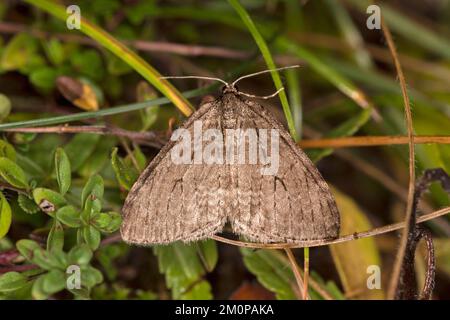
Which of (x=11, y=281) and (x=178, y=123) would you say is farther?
(x=178, y=123)

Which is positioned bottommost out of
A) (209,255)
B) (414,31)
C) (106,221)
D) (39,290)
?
(39,290)

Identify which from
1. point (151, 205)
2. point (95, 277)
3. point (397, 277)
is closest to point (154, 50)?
point (151, 205)

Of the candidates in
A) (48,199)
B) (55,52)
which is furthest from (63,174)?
(55,52)

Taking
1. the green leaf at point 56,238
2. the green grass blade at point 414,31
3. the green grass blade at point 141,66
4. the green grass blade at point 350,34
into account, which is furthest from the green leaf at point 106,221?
the green grass blade at point 414,31

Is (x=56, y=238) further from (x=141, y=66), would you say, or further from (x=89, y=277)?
(x=141, y=66)

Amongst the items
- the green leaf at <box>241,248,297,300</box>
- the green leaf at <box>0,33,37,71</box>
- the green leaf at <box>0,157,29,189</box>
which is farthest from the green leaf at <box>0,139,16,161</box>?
the green leaf at <box>241,248,297,300</box>
